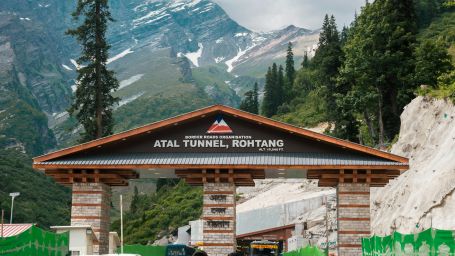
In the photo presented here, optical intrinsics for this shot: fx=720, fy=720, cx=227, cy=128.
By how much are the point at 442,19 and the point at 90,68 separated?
90696 millimetres

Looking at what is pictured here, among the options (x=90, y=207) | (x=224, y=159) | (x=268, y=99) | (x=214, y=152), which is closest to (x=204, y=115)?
(x=214, y=152)

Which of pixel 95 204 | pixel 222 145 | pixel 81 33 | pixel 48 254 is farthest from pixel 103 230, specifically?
pixel 81 33

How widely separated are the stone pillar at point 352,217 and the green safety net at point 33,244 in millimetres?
13288

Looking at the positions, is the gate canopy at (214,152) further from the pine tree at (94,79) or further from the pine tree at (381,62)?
the pine tree at (381,62)

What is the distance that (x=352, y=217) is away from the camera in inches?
1261

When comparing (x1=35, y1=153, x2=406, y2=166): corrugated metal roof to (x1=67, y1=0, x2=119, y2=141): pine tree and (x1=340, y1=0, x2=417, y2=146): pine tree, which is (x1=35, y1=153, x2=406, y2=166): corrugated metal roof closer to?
(x1=67, y1=0, x2=119, y2=141): pine tree

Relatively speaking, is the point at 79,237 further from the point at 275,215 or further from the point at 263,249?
the point at 275,215

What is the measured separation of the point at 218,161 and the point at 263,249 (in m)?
20.0

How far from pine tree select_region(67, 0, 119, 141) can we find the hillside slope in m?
20.8

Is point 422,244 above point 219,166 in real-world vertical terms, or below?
below

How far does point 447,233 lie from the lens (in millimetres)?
14469

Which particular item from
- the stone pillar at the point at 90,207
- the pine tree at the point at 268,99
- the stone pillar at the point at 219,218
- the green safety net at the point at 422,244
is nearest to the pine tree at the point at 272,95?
the pine tree at the point at 268,99

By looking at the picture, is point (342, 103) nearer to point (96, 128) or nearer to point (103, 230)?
point (96, 128)

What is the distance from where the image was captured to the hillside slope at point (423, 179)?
32.2 m
